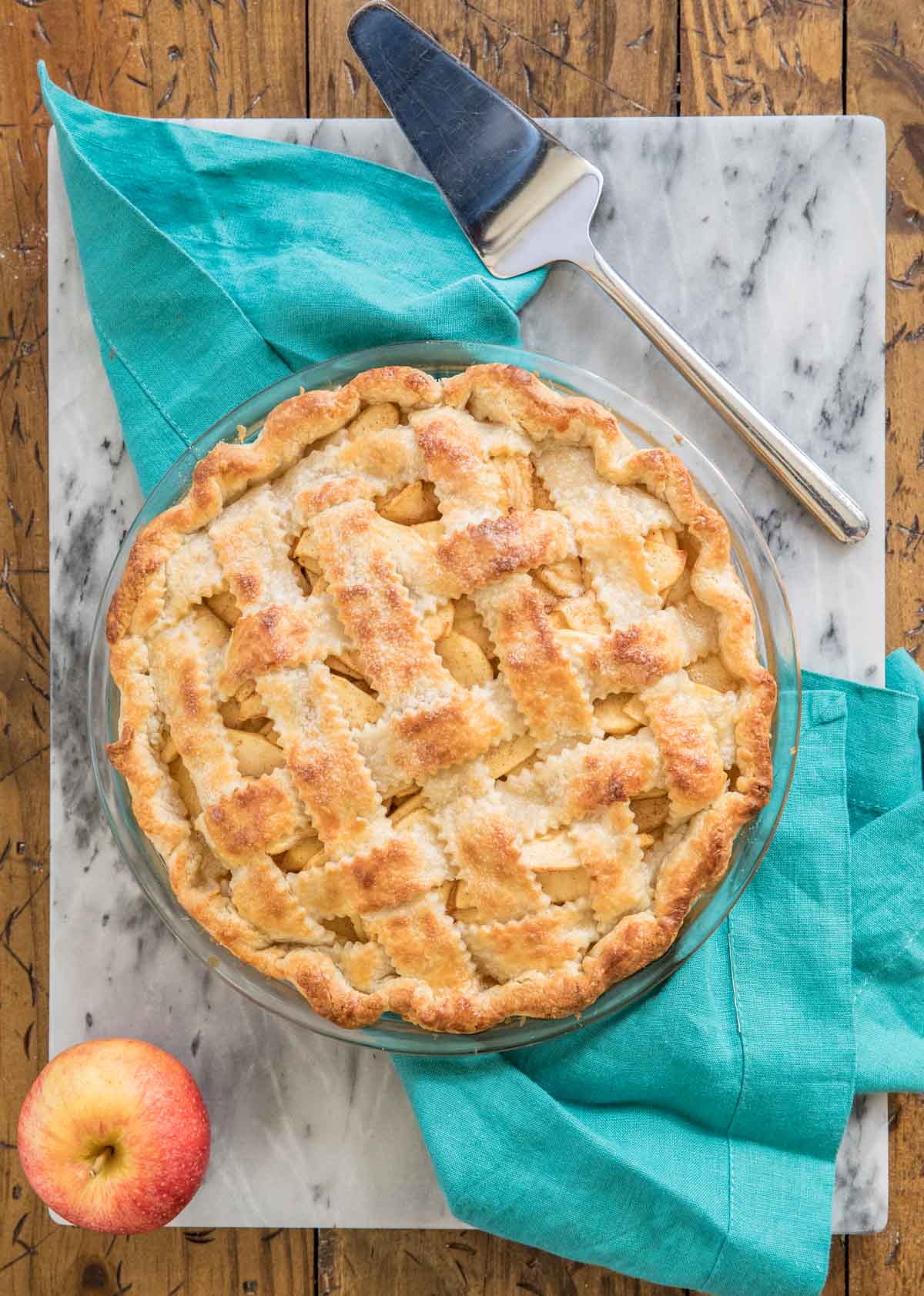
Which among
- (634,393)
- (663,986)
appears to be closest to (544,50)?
(634,393)

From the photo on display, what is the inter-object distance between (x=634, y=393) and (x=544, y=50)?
1.89 feet

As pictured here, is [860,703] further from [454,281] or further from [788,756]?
[454,281]

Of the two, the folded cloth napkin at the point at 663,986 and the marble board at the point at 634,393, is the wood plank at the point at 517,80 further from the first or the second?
the folded cloth napkin at the point at 663,986

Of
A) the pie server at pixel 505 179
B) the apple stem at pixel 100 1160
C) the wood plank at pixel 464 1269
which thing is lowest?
the wood plank at pixel 464 1269

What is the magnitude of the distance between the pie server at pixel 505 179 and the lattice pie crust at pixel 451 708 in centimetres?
27

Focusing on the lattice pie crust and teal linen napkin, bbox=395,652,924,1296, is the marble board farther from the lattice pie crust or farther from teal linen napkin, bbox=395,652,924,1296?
the lattice pie crust

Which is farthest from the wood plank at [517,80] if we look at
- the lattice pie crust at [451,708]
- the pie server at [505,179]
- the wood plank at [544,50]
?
the lattice pie crust at [451,708]

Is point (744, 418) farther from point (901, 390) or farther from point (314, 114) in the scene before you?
point (314, 114)

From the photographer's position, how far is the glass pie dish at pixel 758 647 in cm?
155

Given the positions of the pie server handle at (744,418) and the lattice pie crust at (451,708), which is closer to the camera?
the lattice pie crust at (451,708)

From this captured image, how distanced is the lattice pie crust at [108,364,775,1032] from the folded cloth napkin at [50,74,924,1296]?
0.23m

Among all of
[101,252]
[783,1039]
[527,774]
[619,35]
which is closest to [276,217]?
[101,252]

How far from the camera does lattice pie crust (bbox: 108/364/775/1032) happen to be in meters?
1.41

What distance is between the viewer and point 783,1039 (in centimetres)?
164
